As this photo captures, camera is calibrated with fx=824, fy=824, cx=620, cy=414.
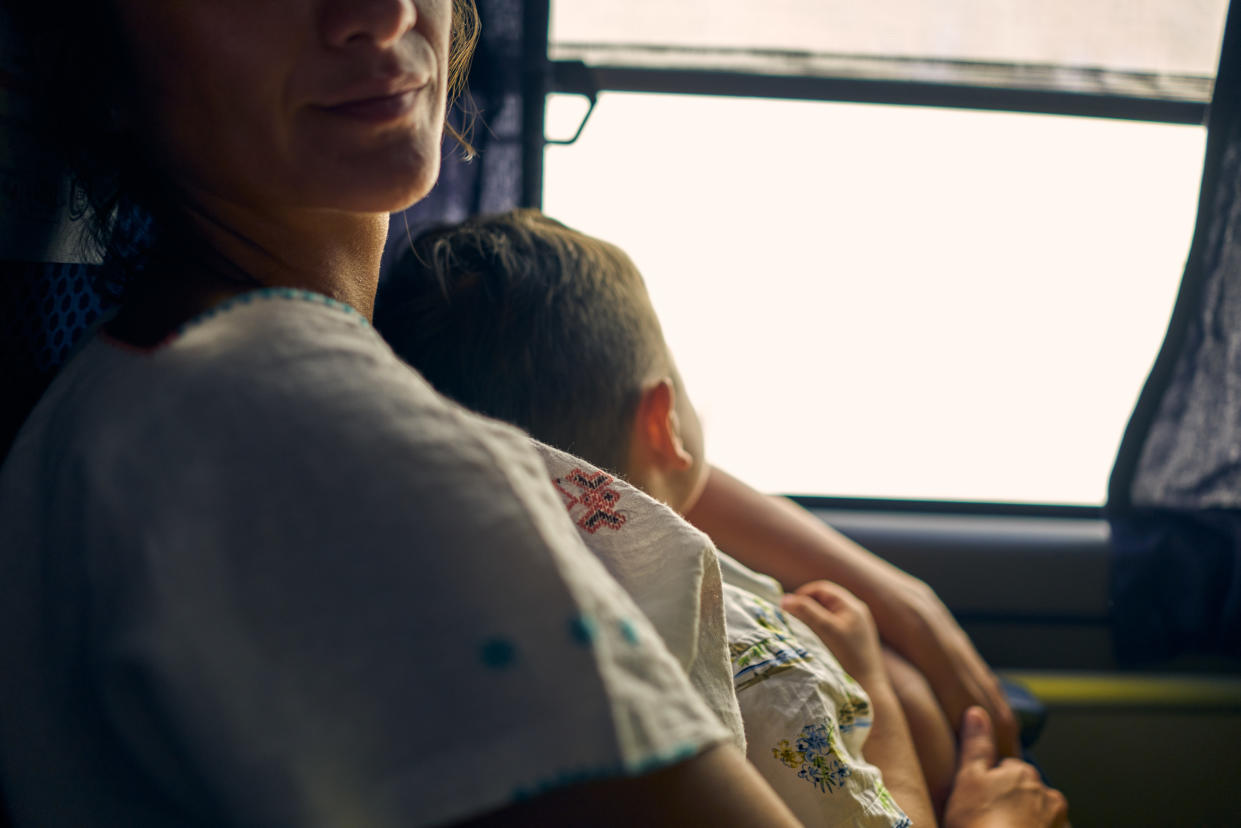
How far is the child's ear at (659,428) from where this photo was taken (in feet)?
3.19

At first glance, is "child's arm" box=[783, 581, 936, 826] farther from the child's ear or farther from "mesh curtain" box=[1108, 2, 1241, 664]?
"mesh curtain" box=[1108, 2, 1241, 664]

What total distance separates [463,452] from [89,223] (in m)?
0.57

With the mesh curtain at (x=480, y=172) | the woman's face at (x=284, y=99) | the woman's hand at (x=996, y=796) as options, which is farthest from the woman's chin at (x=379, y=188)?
the woman's hand at (x=996, y=796)

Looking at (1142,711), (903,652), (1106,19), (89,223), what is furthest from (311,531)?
(1106,19)

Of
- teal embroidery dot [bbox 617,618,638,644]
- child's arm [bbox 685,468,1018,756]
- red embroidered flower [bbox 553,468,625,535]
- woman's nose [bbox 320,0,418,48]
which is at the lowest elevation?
child's arm [bbox 685,468,1018,756]

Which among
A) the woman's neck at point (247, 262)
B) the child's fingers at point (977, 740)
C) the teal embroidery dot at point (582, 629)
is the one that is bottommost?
the child's fingers at point (977, 740)

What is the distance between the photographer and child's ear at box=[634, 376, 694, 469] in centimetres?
97

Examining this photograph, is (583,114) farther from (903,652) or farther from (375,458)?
(375,458)

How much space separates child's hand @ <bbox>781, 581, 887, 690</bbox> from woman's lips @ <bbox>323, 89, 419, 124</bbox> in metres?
0.81

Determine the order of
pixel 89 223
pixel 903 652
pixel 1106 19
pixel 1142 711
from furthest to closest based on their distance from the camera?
pixel 1106 19 → pixel 1142 711 → pixel 903 652 → pixel 89 223

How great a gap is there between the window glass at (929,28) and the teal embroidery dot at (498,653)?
→ 5.18ft

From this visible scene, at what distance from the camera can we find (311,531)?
33 cm

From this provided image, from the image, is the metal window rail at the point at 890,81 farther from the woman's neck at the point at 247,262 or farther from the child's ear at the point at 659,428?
the woman's neck at the point at 247,262

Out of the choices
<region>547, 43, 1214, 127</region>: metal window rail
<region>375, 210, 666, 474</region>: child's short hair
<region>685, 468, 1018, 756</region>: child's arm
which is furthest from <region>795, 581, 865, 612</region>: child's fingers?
<region>547, 43, 1214, 127</region>: metal window rail
